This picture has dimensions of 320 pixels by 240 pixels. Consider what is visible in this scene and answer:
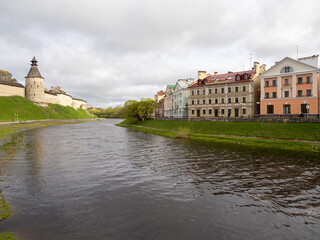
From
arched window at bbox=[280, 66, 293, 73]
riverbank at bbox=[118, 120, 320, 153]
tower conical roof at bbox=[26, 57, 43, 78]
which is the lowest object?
riverbank at bbox=[118, 120, 320, 153]

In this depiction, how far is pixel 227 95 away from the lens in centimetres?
6581

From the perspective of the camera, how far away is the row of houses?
161ft

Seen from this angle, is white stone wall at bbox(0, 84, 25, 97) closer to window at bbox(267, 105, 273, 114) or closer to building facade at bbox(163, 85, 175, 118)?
building facade at bbox(163, 85, 175, 118)

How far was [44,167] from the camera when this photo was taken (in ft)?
63.9

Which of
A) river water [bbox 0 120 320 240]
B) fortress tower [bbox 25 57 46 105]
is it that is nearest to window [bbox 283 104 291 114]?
river water [bbox 0 120 320 240]

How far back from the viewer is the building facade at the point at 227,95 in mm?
61688

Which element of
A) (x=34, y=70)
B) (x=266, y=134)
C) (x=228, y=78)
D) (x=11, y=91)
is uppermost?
(x=34, y=70)

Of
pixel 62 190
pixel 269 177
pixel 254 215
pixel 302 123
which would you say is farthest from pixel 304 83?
pixel 62 190

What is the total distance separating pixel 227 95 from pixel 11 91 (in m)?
118

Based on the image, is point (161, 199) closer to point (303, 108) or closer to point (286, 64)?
point (303, 108)

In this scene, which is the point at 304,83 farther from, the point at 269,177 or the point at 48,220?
the point at 48,220

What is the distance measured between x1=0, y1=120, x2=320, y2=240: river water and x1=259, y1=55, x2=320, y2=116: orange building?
109ft

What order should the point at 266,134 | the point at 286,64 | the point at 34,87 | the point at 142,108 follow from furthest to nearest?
the point at 34,87 → the point at 142,108 → the point at 286,64 → the point at 266,134

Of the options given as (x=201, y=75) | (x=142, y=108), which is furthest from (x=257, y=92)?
(x=142, y=108)
